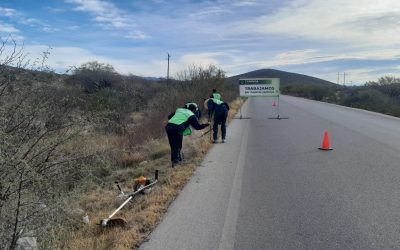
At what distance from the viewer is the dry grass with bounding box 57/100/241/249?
5359 millimetres

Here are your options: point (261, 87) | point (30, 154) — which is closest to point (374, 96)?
point (261, 87)

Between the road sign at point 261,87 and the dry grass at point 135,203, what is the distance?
13981 millimetres

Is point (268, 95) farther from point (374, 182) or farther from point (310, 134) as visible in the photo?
point (374, 182)

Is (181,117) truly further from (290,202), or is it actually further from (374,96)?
(374,96)

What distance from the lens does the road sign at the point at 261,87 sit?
87.2 feet

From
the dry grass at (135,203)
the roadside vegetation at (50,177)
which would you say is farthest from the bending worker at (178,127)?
the roadside vegetation at (50,177)

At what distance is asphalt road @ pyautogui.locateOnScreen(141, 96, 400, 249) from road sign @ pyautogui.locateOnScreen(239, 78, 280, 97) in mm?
13966

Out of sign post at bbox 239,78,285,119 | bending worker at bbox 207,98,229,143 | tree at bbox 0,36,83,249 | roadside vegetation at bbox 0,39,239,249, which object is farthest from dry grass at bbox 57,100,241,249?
sign post at bbox 239,78,285,119

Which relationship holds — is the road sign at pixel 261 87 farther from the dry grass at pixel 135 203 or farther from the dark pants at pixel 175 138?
the dark pants at pixel 175 138

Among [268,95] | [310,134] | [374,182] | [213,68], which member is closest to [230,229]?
[374,182]

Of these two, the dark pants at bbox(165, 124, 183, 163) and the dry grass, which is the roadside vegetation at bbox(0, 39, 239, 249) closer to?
the dry grass

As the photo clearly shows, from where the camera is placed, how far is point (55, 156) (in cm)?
553

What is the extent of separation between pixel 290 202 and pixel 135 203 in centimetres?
245

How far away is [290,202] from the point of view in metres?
6.96
